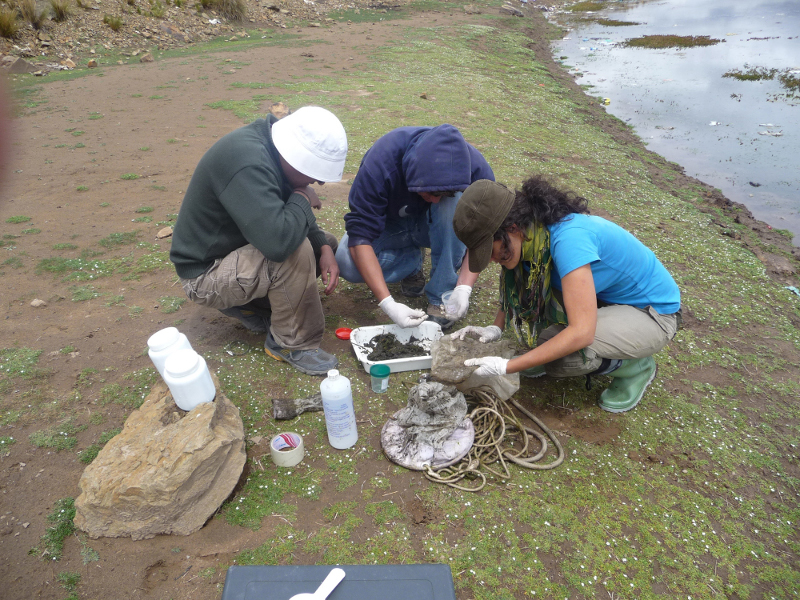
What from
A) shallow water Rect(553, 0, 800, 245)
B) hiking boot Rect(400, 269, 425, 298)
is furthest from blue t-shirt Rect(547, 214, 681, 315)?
shallow water Rect(553, 0, 800, 245)

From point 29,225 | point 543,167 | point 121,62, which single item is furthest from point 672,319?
point 121,62

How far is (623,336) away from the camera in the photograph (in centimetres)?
288

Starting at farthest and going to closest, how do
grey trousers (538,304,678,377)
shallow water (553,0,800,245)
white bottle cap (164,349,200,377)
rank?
shallow water (553,0,800,245)
grey trousers (538,304,678,377)
white bottle cap (164,349,200,377)

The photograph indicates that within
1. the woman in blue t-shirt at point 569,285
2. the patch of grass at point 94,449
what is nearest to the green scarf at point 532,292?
the woman in blue t-shirt at point 569,285

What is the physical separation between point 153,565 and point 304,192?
2272 mm

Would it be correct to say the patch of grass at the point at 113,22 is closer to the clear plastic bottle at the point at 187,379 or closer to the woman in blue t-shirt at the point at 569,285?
the clear plastic bottle at the point at 187,379

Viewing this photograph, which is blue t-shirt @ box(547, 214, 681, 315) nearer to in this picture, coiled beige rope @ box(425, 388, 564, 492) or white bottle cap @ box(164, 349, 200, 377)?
coiled beige rope @ box(425, 388, 564, 492)

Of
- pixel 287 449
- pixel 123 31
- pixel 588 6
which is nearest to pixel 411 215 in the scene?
pixel 287 449

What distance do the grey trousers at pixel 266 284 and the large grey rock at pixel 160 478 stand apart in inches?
33.4

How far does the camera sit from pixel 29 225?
5062 mm

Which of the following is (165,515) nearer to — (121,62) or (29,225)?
(29,225)

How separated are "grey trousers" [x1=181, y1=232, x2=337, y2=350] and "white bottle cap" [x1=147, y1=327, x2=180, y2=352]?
1.92 ft

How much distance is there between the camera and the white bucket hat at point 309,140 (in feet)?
9.20

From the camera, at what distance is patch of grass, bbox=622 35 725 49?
20312 millimetres
